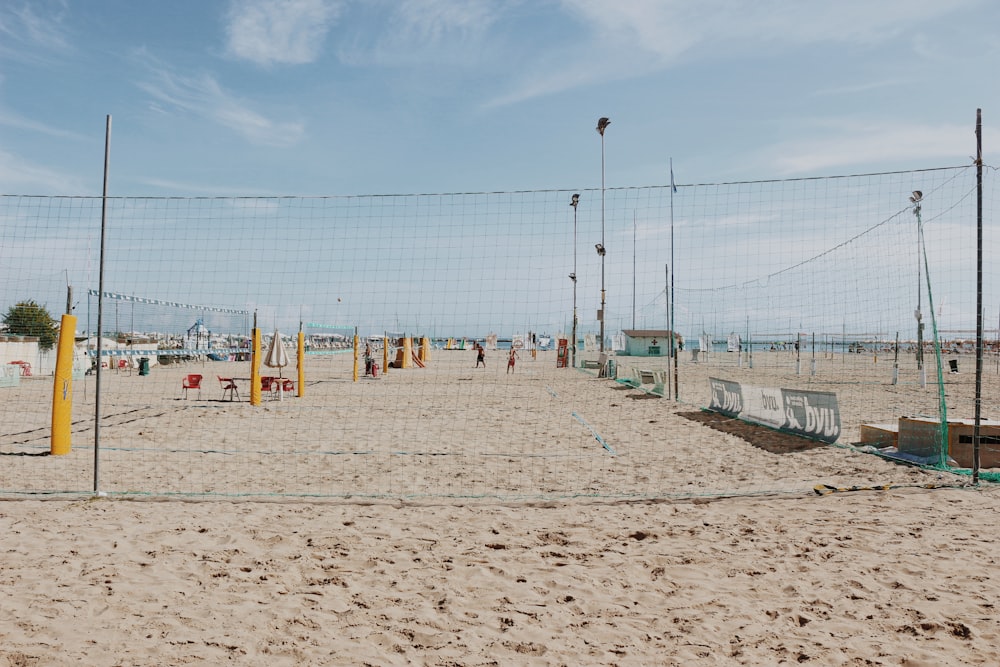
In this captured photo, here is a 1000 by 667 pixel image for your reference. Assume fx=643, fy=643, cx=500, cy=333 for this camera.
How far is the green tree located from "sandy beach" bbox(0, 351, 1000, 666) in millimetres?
26439

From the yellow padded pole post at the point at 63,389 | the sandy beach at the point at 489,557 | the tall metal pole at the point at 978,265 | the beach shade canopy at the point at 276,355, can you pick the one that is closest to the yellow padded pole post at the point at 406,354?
the beach shade canopy at the point at 276,355

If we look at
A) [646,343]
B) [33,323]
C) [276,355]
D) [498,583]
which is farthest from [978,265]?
[646,343]

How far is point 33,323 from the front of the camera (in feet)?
98.9

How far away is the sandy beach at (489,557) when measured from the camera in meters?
3.00

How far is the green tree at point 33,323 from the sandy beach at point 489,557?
2644cm

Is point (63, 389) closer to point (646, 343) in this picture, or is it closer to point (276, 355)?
point (276, 355)

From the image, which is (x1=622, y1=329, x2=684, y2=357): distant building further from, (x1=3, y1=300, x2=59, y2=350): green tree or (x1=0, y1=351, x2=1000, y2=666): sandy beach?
(x1=0, y1=351, x2=1000, y2=666): sandy beach

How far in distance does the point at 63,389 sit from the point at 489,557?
5.61 m

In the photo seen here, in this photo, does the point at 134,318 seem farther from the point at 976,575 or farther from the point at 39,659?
the point at 976,575

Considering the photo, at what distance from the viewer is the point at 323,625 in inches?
125

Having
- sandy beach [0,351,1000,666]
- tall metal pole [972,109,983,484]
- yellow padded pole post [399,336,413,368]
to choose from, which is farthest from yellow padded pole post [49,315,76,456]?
yellow padded pole post [399,336,413,368]

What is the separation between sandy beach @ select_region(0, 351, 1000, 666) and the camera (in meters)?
3.00

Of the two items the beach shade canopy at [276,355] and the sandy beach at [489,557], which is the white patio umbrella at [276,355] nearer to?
the beach shade canopy at [276,355]

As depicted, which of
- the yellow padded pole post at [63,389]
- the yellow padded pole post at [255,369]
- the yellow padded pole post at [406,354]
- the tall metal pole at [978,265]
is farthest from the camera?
the yellow padded pole post at [406,354]
